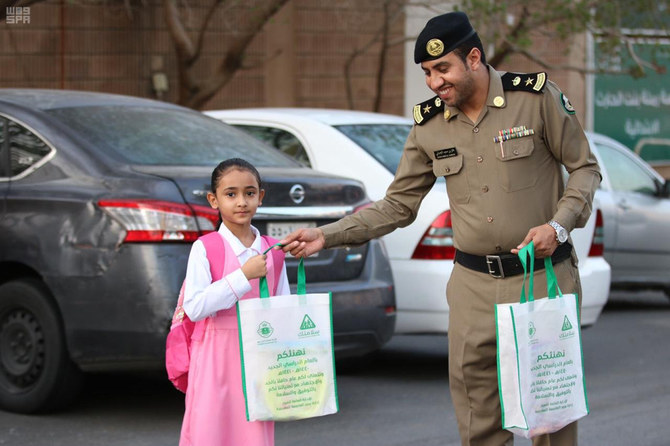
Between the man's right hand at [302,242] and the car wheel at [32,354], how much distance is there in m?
2.28

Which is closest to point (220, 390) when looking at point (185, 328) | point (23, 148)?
point (185, 328)

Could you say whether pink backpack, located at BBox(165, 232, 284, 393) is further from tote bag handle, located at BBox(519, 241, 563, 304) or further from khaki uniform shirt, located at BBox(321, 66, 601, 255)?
tote bag handle, located at BBox(519, 241, 563, 304)

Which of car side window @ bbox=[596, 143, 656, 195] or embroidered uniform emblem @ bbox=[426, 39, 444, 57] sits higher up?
embroidered uniform emblem @ bbox=[426, 39, 444, 57]

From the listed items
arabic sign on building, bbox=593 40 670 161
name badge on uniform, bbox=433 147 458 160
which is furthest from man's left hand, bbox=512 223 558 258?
arabic sign on building, bbox=593 40 670 161

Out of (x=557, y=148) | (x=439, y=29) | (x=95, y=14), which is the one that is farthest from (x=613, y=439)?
(x=95, y=14)

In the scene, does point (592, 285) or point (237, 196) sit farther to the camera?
point (592, 285)

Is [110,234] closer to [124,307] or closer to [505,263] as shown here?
[124,307]

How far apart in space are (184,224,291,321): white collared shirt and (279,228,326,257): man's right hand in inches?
5.3

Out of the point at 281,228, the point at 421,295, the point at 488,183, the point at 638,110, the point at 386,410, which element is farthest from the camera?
the point at 638,110

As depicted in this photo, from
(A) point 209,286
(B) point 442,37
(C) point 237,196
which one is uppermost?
(B) point 442,37

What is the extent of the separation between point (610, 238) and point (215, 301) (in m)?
6.94

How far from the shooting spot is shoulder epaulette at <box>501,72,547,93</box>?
4215 millimetres

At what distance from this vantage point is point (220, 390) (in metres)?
4.11

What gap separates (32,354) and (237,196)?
2530mm
